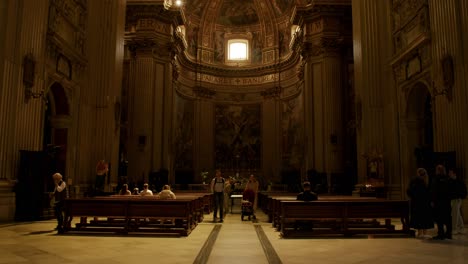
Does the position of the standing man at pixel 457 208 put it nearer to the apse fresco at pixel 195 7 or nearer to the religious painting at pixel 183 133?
the religious painting at pixel 183 133

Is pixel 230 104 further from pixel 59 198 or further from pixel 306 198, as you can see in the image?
pixel 59 198

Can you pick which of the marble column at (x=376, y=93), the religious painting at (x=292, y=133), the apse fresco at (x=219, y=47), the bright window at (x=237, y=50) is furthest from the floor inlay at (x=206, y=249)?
the bright window at (x=237, y=50)

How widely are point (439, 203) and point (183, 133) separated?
73.9 ft

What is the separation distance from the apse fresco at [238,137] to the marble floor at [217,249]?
21.9 metres

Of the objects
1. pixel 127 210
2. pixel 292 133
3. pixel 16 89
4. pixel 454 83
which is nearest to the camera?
pixel 127 210

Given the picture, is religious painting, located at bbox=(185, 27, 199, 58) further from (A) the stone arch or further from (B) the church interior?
(A) the stone arch

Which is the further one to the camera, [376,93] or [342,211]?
[376,93]

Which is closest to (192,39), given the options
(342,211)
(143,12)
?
(143,12)

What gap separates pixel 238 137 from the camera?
31.9 metres

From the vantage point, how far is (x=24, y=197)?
35.1 ft

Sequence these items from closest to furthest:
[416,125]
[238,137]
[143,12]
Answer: [416,125]
[143,12]
[238,137]

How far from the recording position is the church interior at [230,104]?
10336 millimetres

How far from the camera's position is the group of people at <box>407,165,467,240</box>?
26.8 feet

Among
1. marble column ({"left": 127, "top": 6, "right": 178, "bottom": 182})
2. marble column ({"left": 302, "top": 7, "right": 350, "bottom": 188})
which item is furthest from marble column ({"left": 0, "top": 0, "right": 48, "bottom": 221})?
marble column ({"left": 302, "top": 7, "right": 350, "bottom": 188})
